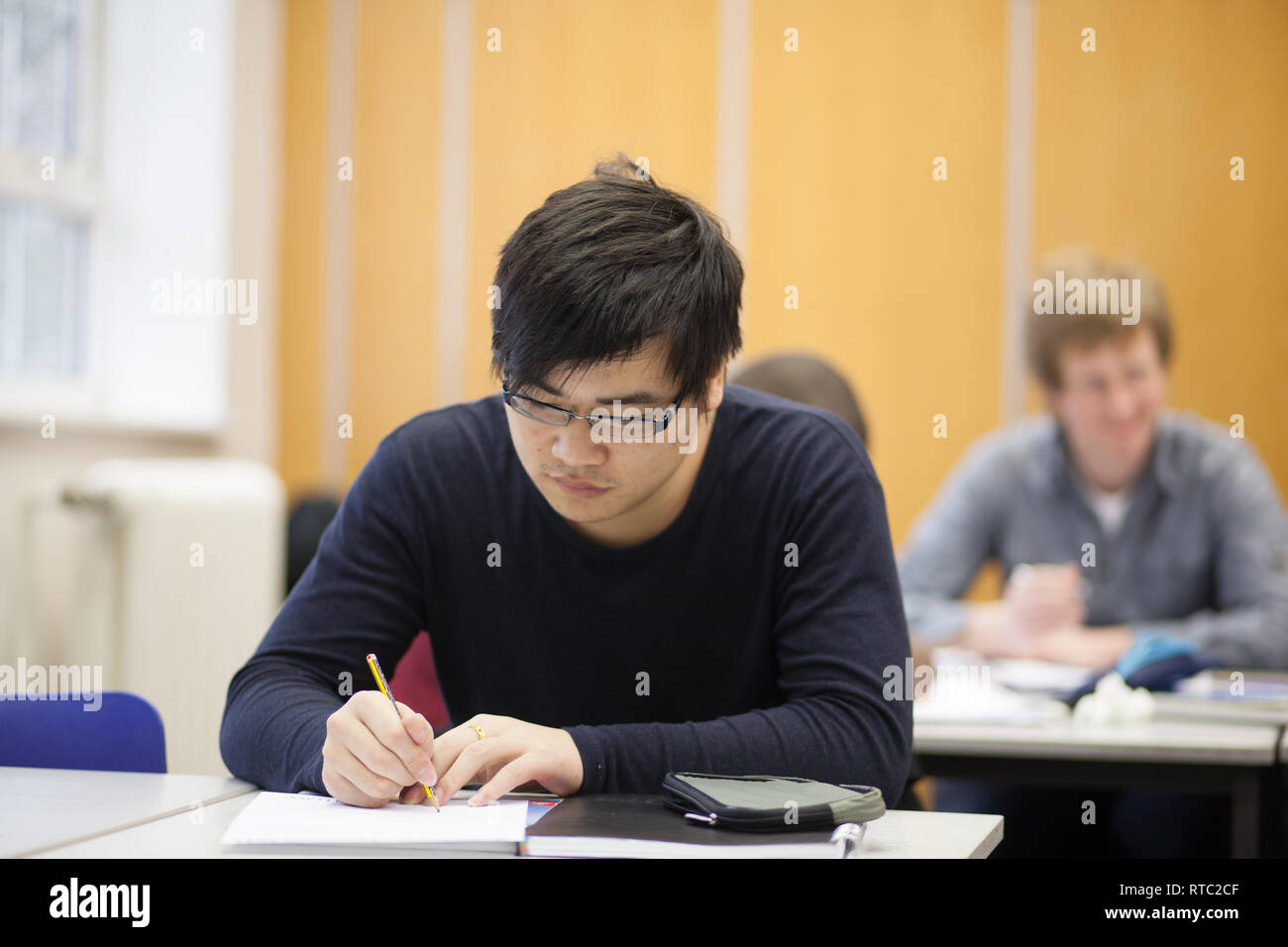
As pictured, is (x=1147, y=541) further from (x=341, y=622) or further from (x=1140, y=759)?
(x=341, y=622)

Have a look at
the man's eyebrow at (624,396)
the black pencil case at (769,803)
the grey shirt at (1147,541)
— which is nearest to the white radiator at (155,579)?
the grey shirt at (1147,541)

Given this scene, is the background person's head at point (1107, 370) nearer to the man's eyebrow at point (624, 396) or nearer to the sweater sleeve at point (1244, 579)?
the sweater sleeve at point (1244, 579)

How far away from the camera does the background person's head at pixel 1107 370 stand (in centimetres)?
284

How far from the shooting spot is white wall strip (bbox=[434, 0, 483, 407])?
457 cm

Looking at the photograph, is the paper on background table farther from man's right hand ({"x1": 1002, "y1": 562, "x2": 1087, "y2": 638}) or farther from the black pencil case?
man's right hand ({"x1": 1002, "y1": 562, "x2": 1087, "y2": 638})

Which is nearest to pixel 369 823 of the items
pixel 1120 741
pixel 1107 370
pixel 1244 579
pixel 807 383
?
pixel 1120 741

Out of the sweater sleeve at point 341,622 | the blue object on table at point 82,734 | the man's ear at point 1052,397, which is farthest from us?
the man's ear at point 1052,397

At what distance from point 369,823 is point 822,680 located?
0.51 m

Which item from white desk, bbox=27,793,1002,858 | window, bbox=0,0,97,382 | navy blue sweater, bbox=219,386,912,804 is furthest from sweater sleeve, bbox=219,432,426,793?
window, bbox=0,0,97,382

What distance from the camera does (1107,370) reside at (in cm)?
284

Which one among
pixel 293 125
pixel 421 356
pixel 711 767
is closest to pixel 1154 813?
pixel 711 767

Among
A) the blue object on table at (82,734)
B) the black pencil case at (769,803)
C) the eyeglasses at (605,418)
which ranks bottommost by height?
the blue object on table at (82,734)

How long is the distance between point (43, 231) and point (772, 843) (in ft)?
11.7
